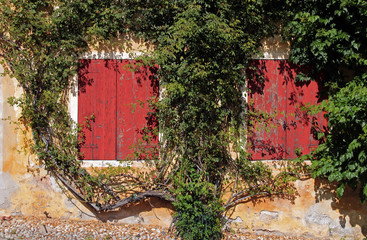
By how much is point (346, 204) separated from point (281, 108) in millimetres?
1653

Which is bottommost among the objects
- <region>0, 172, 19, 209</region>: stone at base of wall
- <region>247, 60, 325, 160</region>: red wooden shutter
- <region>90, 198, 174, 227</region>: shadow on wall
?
<region>90, 198, 174, 227</region>: shadow on wall

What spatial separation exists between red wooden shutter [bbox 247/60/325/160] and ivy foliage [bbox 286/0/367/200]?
0.21 metres

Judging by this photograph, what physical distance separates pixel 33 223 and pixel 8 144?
119cm

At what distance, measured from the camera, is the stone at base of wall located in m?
4.46

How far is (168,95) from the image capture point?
168 inches

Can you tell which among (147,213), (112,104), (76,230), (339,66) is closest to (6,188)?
(76,230)

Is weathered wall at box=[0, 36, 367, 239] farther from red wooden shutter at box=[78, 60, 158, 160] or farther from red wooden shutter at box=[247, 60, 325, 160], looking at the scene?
red wooden shutter at box=[247, 60, 325, 160]

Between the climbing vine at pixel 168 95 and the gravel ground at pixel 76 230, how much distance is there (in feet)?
0.89

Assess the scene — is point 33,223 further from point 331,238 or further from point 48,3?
point 331,238

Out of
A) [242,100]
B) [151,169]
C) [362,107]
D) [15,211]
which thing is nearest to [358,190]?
[362,107]

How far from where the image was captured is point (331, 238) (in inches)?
175

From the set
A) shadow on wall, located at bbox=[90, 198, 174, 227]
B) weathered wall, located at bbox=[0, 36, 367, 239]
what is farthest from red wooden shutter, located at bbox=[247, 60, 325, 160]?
shadow on wall, located at bbox=[90, 198, 174, 227]

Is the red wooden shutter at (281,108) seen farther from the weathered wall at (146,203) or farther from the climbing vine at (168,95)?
the weathered wall at (146,203)

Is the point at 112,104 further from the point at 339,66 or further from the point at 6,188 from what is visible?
the point at 339,66
